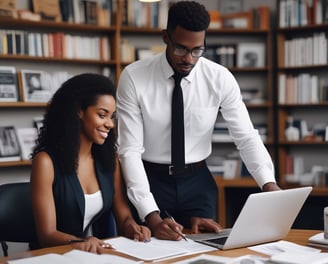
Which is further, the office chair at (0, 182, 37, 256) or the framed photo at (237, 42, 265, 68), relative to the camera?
the framed photo at (237, 42, 265, 68)

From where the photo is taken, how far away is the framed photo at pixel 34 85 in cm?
454

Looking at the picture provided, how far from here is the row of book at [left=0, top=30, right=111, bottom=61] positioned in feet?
14.7

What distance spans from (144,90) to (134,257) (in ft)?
2.79

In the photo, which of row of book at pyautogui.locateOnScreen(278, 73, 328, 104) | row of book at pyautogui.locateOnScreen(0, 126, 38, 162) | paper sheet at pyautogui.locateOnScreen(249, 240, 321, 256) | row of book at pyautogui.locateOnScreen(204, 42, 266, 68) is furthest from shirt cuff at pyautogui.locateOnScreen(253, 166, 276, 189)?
row of book at pyautogui.locateOnScreen(204, 42, 266, 68)

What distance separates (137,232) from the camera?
1.94 meters

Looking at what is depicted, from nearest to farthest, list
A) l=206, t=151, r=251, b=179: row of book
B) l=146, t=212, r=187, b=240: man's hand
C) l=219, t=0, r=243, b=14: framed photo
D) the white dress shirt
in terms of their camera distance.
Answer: l=146, t=212, r=187, b=240: man's hand < the white dress shirt < l=206, t=151, r=251, b=179: row of book < l=219, t=0, r=243, b=14: framed photo

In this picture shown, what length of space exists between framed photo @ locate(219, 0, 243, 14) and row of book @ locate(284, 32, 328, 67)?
60 cm

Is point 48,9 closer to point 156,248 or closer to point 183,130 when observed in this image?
point 183,130

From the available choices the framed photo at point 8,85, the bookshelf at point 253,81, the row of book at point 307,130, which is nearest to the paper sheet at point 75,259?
the framed photo at point 8,85

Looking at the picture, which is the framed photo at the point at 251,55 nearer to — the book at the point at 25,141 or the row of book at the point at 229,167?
the row of book at the point at 229,167

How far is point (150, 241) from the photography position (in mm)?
1889

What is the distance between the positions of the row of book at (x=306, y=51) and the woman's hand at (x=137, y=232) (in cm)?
336

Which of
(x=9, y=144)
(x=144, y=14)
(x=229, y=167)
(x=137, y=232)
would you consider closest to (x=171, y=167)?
(x=137, y=232)

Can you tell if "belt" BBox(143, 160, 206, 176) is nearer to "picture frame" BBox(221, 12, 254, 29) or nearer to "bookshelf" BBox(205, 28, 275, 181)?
"bookshelf" BBox(205, 28, 275, 181)
